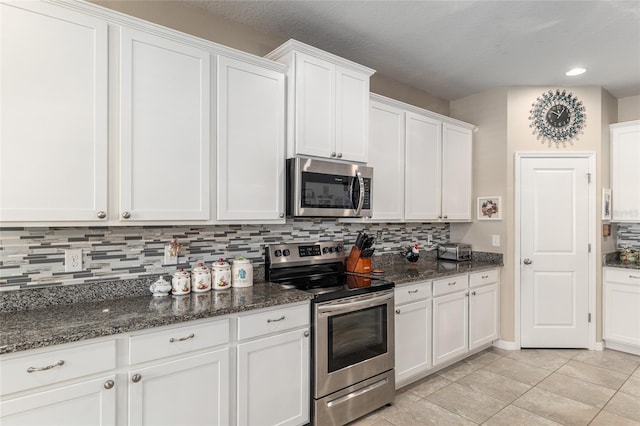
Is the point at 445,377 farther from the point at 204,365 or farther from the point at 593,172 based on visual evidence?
the point at 593,172

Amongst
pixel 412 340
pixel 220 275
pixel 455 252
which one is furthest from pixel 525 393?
pixel 220 275

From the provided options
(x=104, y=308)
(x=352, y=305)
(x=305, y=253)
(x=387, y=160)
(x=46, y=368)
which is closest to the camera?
(x=46, y=368)

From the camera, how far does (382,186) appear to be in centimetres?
316

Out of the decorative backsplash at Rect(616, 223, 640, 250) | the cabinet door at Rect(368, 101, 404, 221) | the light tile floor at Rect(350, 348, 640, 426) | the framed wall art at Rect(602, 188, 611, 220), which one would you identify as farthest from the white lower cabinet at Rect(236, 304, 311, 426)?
the decorative backsplash at Rect(616, 223, 640, 250)

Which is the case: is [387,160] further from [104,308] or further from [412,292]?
[104,308]

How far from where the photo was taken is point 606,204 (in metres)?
3.83

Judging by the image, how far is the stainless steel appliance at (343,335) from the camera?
7.24 feet

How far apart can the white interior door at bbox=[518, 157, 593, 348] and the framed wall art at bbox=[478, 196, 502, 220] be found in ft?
0.87

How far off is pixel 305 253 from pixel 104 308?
1413mm

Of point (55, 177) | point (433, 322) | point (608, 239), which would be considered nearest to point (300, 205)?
point (55, 177)

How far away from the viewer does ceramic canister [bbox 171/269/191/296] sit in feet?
6.91

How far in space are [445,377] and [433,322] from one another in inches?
21.0

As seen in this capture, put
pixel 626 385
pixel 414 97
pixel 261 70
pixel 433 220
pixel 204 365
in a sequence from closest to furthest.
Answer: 1. pixel 204 365
2. pixel 261 70
3. pixel 626 385
4. pixel 433 220
5. pixel 414 97

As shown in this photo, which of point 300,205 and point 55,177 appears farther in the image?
point 300,205
